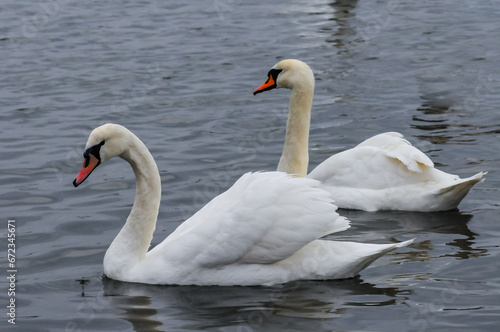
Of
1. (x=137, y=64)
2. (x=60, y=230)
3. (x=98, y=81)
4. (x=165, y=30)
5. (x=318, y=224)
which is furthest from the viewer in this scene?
(x=165, y=30)

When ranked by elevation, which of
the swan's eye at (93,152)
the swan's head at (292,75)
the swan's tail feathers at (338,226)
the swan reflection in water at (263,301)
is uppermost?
the swan's head at (292,75)

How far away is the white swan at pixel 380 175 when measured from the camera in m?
9.88

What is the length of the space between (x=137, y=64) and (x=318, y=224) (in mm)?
9441

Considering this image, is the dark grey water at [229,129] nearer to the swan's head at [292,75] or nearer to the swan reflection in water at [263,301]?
the swan reflection in water at [263,301]

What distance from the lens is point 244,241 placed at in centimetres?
777

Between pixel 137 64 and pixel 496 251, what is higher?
pixel 137 64

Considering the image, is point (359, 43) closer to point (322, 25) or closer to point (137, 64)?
point (322, 25)

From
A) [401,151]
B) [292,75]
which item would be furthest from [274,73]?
[401,151]

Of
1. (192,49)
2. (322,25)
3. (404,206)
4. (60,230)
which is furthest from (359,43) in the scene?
(60,230)

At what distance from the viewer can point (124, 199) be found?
10367 mm

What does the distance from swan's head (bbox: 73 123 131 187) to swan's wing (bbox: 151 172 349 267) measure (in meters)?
0.90

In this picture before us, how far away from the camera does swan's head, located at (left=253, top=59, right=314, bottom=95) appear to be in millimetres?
10492

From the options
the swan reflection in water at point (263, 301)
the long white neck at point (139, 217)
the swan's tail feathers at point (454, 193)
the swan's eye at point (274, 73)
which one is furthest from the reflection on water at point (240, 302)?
the swan's eye at point (274, 73)

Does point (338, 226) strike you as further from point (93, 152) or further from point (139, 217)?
point (93, 152)
